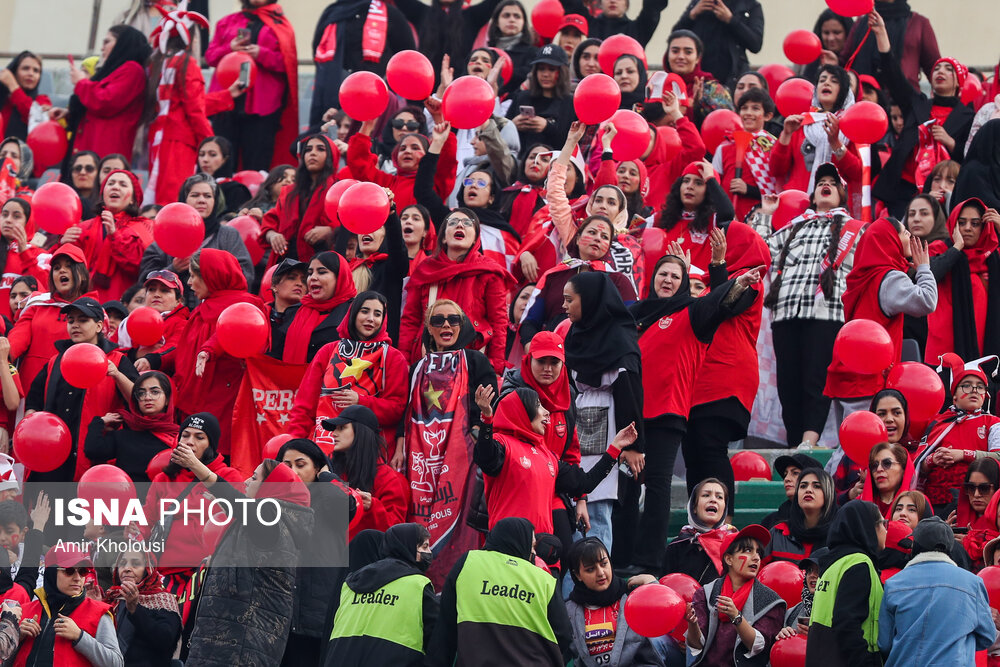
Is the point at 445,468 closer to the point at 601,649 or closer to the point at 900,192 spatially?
the point at 601,649

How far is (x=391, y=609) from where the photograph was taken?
341 inches

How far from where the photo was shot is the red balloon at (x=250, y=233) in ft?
45.6

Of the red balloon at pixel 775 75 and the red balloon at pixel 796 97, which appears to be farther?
the red balloon at pixel 775 75

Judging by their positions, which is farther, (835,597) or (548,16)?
(548,16)

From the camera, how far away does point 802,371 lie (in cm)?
1273

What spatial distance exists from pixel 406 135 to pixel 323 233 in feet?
3.99

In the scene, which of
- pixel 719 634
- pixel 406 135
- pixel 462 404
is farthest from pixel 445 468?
pixel 406 135

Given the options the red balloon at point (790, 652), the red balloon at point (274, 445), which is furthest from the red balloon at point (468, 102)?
the red balloon at point (790, 652)

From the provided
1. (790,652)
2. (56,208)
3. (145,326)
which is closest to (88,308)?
(145,326)

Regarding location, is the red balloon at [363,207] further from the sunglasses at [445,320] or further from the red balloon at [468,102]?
the sunglasses at [445,320]

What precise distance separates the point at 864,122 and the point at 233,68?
5752 millimetres

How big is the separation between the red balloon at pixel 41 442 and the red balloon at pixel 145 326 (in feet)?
2.80

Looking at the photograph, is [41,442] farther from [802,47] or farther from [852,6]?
[802,47]

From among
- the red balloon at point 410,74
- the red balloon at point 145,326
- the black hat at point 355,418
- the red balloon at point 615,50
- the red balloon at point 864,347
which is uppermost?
the red balloon at point 615,50
